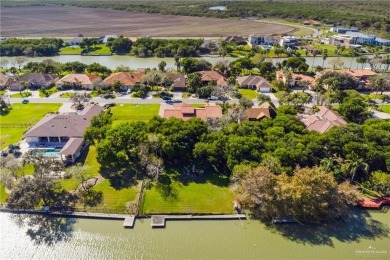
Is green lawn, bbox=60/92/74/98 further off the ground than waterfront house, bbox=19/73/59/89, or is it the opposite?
waterfront house, bbox=19/73/59/89

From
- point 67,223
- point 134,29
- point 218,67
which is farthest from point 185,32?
point 67,223

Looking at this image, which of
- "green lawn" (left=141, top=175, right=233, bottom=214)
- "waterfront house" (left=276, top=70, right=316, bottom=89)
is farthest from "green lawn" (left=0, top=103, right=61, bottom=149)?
"waterfront house" (left=276, top=70, right=316, bottom=89)

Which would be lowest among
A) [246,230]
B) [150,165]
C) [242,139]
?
[246,230]

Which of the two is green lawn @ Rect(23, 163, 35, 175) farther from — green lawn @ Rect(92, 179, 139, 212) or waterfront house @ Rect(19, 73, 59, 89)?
waterfront house @ Rect(19, 73, 59, 89)

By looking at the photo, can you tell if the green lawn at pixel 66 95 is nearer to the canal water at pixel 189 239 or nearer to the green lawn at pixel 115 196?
the green lawn at pixel 115 196

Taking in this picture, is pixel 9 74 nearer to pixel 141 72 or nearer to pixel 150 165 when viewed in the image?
pixel 141 72

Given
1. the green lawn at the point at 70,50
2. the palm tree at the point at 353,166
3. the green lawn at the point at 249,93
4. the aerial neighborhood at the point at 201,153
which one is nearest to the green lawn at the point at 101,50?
the green lawn at the point at 70,50
